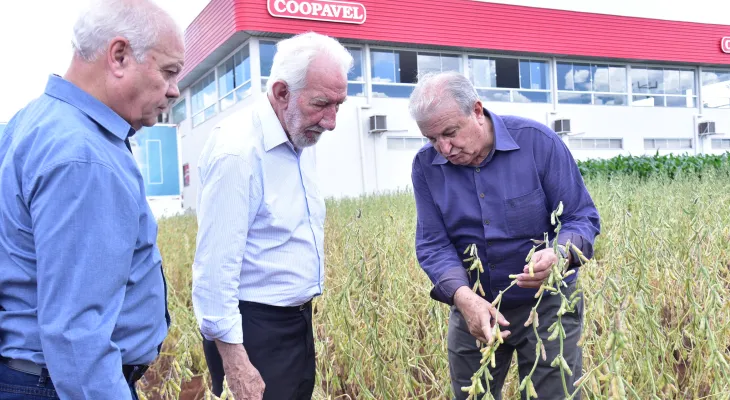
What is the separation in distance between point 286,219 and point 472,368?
3.13 ft

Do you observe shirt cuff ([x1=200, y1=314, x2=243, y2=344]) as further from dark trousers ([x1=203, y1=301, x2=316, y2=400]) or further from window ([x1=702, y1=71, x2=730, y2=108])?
window ([x1=702, y1=71, x2=730, y2=108])

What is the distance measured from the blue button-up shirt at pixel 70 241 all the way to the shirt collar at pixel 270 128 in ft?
2.28

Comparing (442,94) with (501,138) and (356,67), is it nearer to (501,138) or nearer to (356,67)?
(501,138)

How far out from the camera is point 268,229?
2.00m

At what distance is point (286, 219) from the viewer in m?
2.03

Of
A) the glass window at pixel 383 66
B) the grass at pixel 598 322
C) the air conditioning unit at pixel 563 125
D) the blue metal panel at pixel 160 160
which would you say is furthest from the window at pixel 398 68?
the grass at pixel 598 322

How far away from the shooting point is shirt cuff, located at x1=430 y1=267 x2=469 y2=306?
6.90ft

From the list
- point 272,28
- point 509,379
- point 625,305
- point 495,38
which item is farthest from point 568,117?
point 625,305

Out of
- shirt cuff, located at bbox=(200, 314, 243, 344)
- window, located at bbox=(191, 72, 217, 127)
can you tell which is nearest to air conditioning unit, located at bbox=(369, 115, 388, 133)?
window, located at bbox=(191, 72, 217, 127)

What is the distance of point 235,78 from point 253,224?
15470 mm

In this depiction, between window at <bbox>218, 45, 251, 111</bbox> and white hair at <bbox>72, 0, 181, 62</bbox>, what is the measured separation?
1450cm

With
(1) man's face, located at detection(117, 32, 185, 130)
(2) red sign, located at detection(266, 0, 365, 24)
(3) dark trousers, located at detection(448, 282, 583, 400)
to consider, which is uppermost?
(2) red sign, located at detection(266, 0, 365, 24)

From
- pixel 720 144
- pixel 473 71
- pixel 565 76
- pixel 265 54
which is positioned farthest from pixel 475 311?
pixel 720 144

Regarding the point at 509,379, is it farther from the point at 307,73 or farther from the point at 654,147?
the point at 654,147
